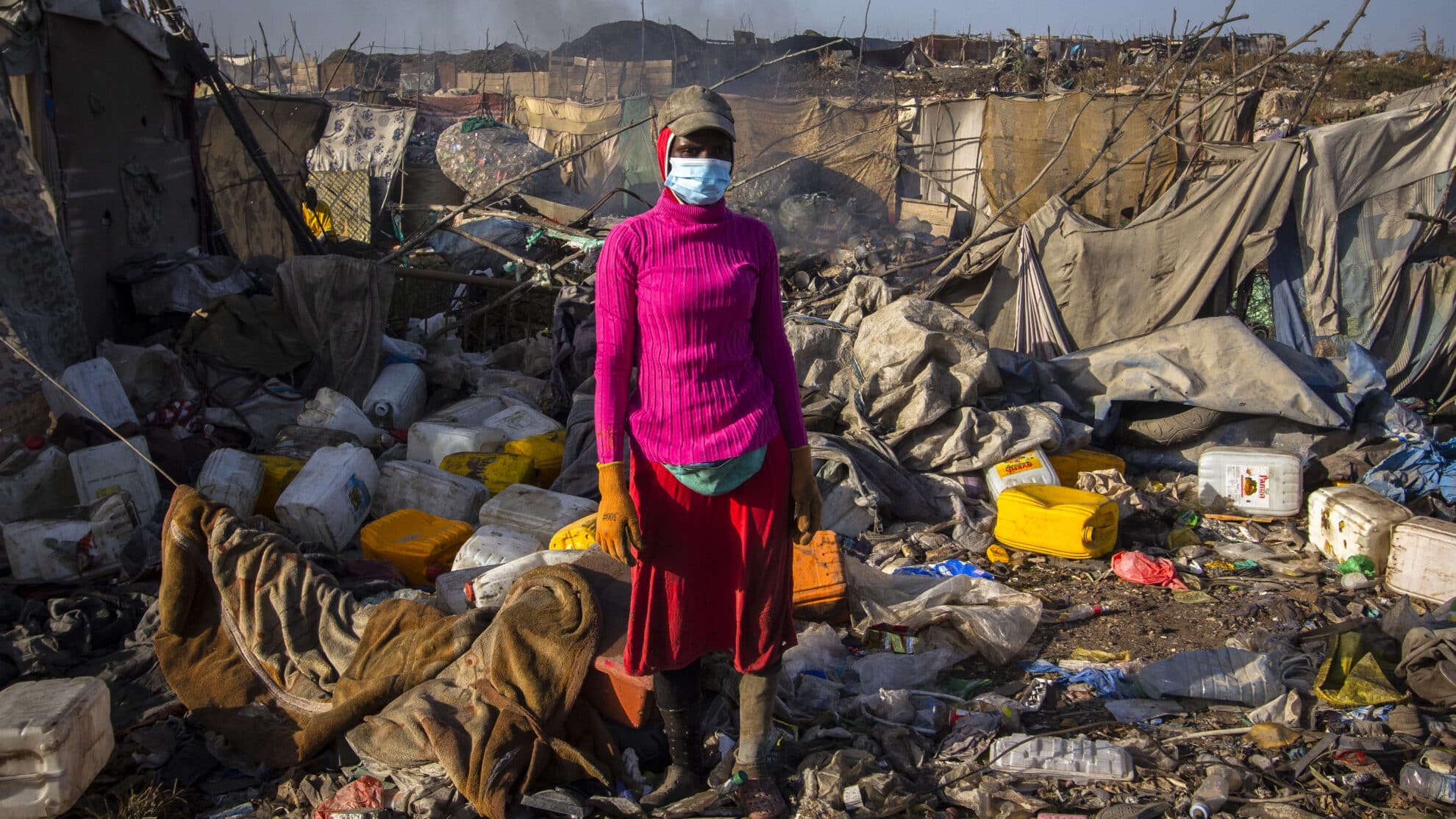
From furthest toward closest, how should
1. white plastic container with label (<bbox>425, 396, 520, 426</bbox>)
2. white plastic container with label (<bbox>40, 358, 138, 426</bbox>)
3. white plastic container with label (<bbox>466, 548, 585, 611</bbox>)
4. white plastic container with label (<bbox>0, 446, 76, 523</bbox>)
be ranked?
white plastic container with label (<bbox>425, 396, 520, 426</bbox>) < white plastic container with label (<bbox>40, 358, 138, 426</bbox>) < white plastic container with label (<bbox>0, 446, 76, 523</bbox>) < white plastic container with label (<bbox>466, 548, 585, 611</bbox>)

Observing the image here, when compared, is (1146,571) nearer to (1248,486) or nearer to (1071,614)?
(1071,614)

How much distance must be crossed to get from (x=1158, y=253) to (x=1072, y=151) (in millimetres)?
4845

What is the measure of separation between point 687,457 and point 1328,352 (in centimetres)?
610

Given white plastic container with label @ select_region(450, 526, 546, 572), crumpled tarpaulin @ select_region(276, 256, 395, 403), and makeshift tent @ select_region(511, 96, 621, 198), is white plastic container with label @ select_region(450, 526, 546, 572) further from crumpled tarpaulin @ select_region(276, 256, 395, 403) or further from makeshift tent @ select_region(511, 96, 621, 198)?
makeshift tent @ select_region(511, 96, 621, 198)

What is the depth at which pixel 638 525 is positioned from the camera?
2.16m

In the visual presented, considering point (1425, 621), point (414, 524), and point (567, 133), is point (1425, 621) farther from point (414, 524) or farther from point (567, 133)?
point (567, 133)

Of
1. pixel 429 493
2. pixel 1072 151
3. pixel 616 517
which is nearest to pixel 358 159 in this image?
pixel 1072 151

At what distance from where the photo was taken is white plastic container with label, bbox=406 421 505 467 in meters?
5.03

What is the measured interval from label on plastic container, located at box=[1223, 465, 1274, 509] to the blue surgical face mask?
12.9 feet

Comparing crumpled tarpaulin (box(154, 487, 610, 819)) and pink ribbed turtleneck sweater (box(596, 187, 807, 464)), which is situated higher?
pink ribbed turtleneck sweater (box(596, 187, 807, 464))

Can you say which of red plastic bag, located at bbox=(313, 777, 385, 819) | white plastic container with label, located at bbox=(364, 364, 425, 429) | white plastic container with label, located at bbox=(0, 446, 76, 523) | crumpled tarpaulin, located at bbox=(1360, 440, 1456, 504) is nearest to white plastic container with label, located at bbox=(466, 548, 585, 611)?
red plastic bag, located at bbox=(313, 777, 385, 819)

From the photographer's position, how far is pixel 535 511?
4191mm

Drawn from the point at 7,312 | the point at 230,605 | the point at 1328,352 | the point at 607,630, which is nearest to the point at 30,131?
the point at 7,312

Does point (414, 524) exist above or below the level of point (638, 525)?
below
